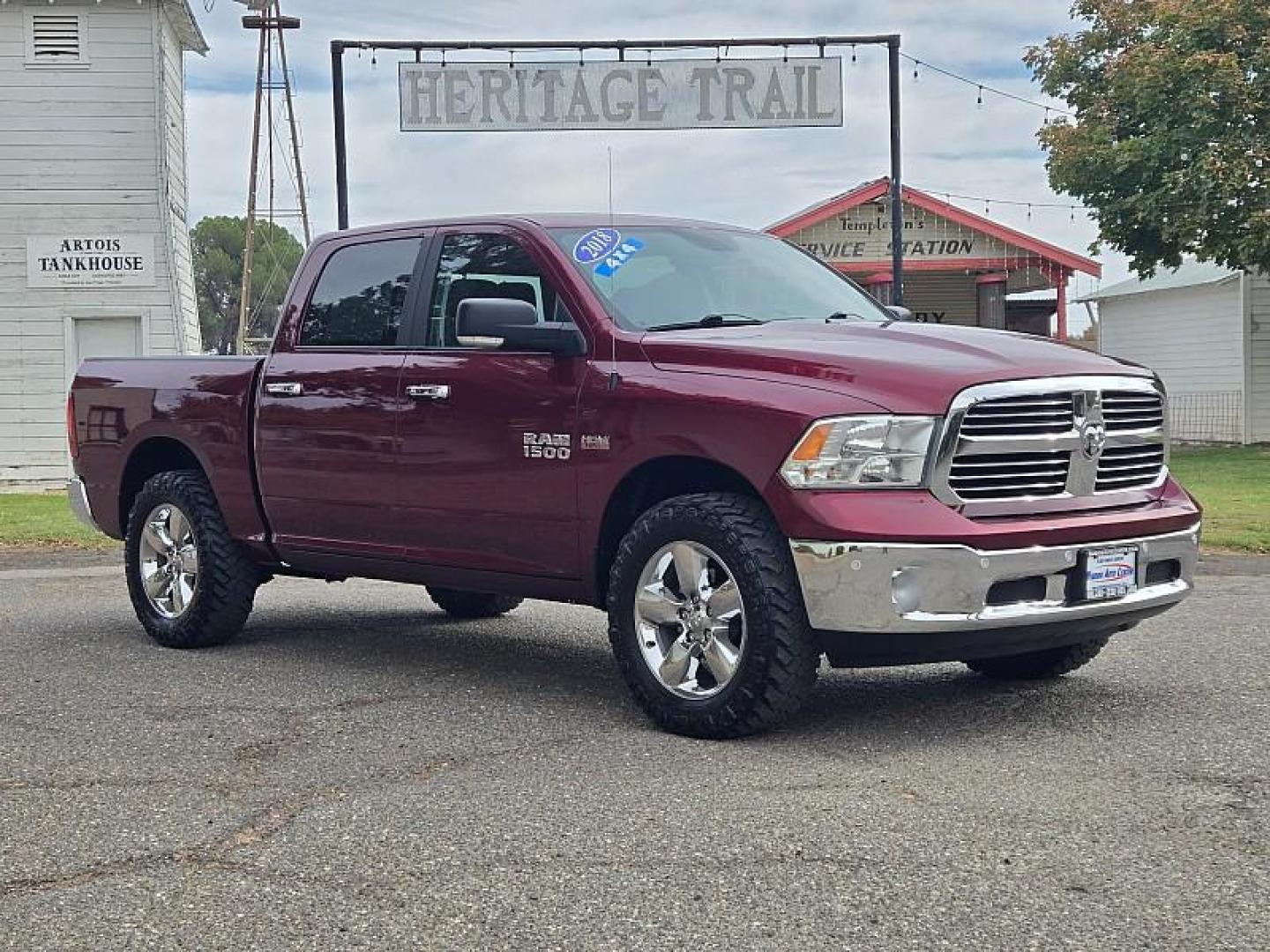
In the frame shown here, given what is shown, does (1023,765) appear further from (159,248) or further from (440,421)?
(159,248)

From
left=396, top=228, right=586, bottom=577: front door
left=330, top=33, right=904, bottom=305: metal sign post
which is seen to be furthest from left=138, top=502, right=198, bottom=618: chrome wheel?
left=330, top=33, right=904, bottom=305: metal sign post

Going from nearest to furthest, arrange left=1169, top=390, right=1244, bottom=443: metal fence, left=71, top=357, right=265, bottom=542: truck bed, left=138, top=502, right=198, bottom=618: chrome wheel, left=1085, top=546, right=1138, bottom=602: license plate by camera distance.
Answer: left=1085, top=546, right=1138, bottom=602: license plate, left=71, top=357, right=265, bottom=542: truck bed, left=138, top=502, right=198, bottom=618: chrome wheel, left=1169, top=390, right=1244, bottom=443: metal fence

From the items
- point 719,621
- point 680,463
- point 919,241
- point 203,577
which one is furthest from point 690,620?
point 919,241

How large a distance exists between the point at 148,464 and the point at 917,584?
16.4 feet

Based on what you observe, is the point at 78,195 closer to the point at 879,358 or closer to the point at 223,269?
the point at 879,358

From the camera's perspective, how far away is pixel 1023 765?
550cm

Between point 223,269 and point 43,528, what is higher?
point 223,269

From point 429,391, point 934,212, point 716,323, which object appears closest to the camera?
point 716,323

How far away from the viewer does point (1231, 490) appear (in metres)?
18.9

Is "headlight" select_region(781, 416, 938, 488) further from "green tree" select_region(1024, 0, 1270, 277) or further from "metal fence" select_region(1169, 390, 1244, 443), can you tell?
"metal fence" select_region(1169, 390, 1244, 443)

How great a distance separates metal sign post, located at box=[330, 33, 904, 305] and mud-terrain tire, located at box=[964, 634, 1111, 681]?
38.7 ft

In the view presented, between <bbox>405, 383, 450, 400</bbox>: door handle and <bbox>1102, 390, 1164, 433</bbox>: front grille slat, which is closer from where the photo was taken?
<bbox>1102, 390, 1164, 433</bbox>: front grille slat

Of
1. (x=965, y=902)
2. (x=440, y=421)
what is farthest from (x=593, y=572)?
(x=965, y=902)

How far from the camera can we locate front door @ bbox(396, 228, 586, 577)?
259 inches
